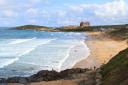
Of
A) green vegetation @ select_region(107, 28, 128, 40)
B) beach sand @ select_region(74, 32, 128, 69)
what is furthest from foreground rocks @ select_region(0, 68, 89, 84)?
green vegetation @ select_region(107, 28, 128, 40)

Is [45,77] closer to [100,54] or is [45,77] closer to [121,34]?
[100,54]

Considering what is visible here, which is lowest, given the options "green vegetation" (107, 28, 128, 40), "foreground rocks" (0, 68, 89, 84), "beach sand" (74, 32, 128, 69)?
"green vegetation" (107, 28, 128, 40)

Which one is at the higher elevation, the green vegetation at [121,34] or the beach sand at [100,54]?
the beach sand at [100,54]

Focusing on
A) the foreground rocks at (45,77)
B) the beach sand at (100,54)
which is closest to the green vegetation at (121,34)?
the beach sand at (100,54)

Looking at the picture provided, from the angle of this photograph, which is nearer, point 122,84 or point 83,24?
point 122,84

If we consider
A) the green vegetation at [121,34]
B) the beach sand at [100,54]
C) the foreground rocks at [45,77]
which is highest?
the foreground rocks at [45,77]

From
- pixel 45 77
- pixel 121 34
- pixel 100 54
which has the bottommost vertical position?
pixel 121 34

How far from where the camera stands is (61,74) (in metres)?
20.4

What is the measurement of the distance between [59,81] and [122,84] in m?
7.10

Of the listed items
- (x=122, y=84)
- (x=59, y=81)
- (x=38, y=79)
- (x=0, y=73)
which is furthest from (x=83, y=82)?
(x=0, y=73)

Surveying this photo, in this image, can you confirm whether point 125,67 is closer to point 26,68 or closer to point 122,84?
point 122,84

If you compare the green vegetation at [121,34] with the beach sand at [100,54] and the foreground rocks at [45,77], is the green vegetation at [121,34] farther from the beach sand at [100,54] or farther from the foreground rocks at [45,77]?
the foreground rocks at [45,77]

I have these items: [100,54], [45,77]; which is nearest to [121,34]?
[100,54]

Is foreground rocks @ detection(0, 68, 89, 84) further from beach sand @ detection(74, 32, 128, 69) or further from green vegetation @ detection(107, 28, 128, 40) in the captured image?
green vegetation @ detection(107, 28, 128, 40)
